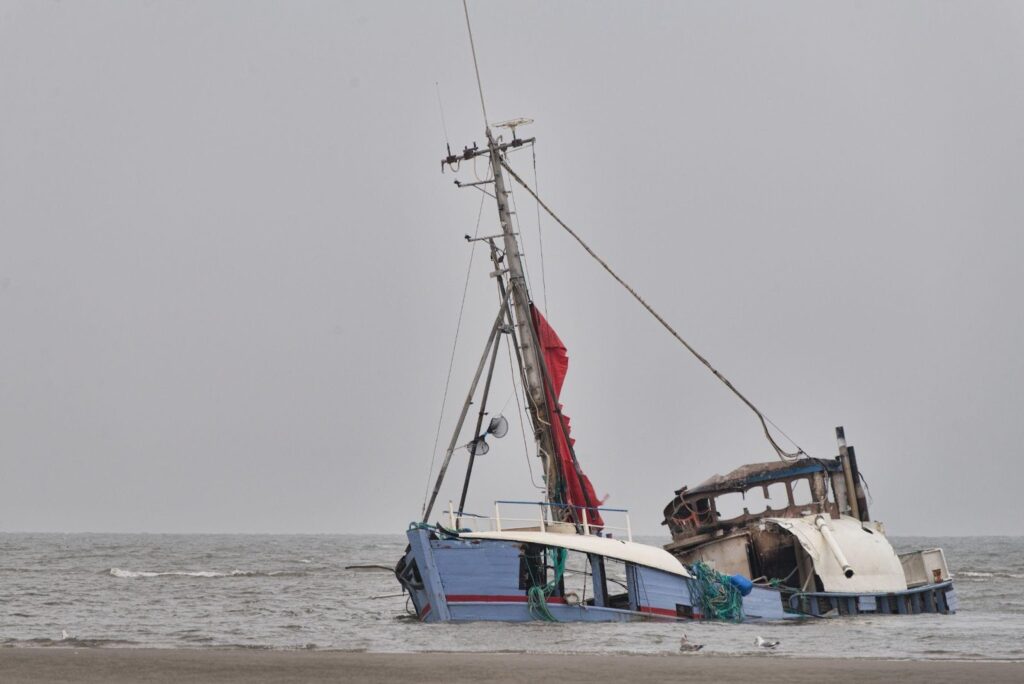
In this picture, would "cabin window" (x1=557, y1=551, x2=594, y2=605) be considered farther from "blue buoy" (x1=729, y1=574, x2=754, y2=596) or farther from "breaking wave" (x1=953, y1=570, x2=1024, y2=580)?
"breaking wave" (x1=953, y1=570, x2=1024, y2=580)

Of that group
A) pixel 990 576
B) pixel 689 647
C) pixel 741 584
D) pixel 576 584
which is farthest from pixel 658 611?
pixel 990 576

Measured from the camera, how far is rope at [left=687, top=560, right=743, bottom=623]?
28.3m

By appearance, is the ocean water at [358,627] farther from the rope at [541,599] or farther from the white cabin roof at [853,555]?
the white cabin roof at [853,555]

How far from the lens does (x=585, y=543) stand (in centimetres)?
2648

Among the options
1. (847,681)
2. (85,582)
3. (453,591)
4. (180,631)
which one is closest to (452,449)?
(453,591)

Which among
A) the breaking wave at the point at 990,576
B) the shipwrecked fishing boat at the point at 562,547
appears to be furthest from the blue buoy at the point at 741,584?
the breaking wave at the point at 990,576

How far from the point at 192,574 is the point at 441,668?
5042cm

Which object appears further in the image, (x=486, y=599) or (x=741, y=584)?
(x=741, y=584)

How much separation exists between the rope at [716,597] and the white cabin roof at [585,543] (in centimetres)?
141

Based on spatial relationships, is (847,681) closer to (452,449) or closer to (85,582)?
(452,449)

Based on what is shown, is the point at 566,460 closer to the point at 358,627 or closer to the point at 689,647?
the point at 358,627

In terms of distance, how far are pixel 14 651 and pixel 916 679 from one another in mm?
12981

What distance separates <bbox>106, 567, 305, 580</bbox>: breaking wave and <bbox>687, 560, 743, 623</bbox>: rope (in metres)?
37.5

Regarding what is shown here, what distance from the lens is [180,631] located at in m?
28.3
